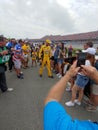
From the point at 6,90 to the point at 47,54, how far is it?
155 inches

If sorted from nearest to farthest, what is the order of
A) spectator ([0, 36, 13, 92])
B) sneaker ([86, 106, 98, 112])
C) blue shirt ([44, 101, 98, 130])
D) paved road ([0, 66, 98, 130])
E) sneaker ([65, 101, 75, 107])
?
blue shirt ([44, 101, 98, 130])
paved road ([0, 66, 98, 130])
sneaker ([86, 106, 98, 112])
sneaker ([65, 101, 75, 107])
spectator ([0, 36, 13, 92])

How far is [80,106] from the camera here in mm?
5949

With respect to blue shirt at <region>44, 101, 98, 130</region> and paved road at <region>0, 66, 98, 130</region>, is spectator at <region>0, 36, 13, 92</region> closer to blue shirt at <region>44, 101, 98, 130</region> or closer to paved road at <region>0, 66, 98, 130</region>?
paved road at <region>0, 66, 98, 130</region>

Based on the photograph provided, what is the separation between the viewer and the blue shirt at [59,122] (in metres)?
1.31

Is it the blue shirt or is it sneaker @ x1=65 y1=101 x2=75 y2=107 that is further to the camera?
sneaker @ x1=65 y1=101 x2=75 y2=107

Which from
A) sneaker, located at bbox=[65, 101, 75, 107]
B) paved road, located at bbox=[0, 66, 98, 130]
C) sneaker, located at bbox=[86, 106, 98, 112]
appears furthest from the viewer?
sneaker, located at bbox=[65, 101, 75, 107]

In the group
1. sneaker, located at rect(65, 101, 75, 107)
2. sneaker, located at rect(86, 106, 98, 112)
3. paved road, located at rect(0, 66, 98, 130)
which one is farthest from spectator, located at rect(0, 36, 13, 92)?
sneaker, located at rect(86, 106, 98, 112)

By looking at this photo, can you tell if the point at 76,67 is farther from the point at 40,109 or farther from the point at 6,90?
the point at 6,90

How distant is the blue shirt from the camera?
1312 millimetres

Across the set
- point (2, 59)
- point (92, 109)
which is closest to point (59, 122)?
point (92, 109)

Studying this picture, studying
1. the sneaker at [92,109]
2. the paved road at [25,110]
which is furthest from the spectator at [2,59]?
the sneaker at [92,109]

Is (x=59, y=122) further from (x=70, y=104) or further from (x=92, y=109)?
(x=70, y=104)

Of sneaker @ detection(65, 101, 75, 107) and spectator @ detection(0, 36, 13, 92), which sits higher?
spectator @ detection(0, 36, 13, 92)

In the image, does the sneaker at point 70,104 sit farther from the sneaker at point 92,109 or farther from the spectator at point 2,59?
the spectator at point 2,59
